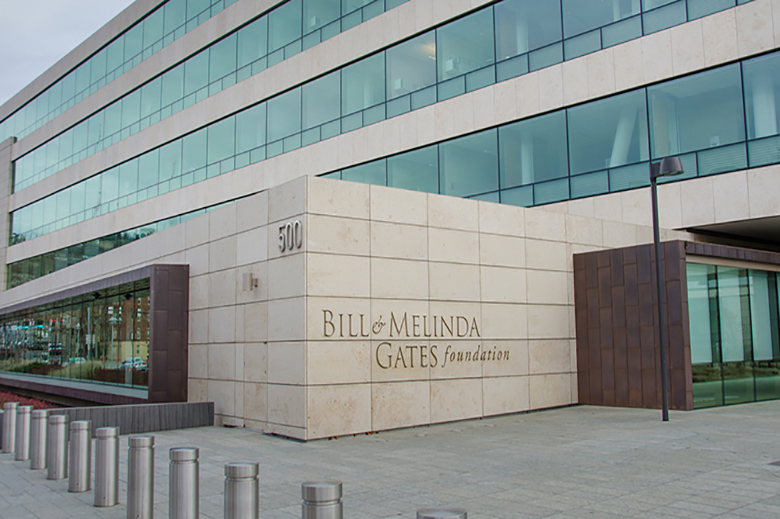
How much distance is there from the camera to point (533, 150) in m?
22.2

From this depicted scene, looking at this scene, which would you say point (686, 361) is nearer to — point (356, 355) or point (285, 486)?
point (356, 355)

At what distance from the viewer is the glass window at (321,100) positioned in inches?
1070

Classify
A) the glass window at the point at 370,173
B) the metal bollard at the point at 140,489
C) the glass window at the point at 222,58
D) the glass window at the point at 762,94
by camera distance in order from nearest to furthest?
the metal bollard at the point at 140,489, the glass window at the point at 762,94, the glass window at the point at 370,173, the glass window at the point at 222,58

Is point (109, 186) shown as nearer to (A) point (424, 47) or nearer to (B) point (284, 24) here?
(B) point (284, 24)

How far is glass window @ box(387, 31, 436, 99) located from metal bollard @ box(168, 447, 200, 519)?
789 inches

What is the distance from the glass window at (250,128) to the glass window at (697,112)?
17.1 m

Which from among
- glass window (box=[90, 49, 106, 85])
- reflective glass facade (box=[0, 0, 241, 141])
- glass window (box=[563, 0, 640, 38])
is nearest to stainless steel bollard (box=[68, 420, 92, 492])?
glass window (box=[563, 0, 640, 38])

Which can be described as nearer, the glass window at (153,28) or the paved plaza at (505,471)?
the paved plaza at (505,471)

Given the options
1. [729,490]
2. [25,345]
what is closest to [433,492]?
[729,490]

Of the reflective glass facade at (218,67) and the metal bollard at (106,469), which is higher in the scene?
the reflective glass facade at (218,67)

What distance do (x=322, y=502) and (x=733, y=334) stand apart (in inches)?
606

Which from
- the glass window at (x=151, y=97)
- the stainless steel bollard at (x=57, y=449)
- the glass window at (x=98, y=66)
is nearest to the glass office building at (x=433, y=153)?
the glass window at (x=151, y=97)

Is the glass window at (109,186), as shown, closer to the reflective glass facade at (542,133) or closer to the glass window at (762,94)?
Answer: the reflective glass facade at (542,133)

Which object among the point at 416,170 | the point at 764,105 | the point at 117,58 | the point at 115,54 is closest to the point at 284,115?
the point at 416,170
